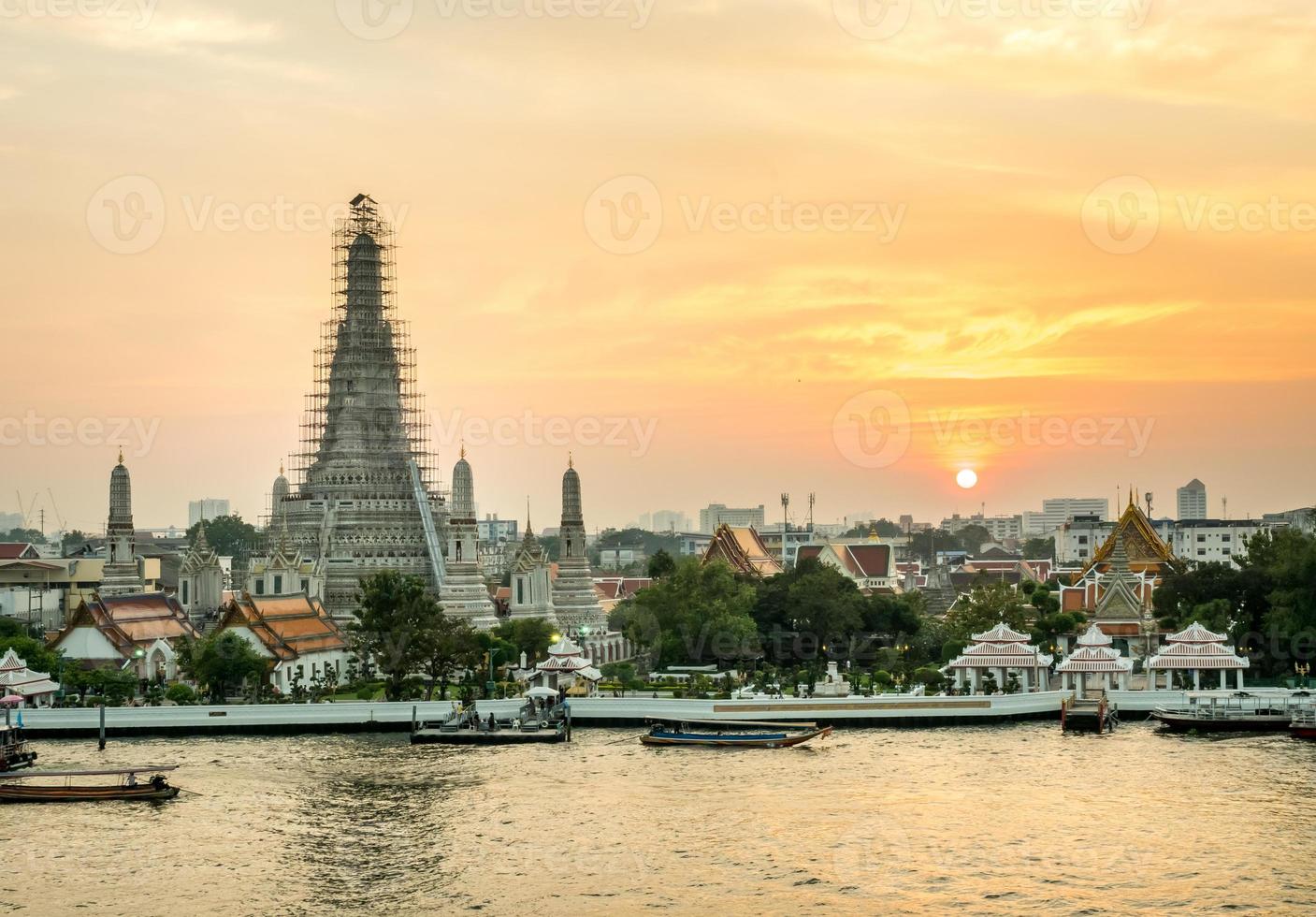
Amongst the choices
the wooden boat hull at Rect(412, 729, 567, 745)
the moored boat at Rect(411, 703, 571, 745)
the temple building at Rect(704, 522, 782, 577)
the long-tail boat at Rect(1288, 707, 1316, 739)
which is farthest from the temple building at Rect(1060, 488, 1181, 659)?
the wooden boat hull at Rect(412, 729, 567, 745)

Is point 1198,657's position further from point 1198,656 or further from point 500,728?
point 500,728

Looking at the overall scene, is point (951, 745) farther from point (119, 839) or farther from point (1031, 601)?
point (1031, 601)

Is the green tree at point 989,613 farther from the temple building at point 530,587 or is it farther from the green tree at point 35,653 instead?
the green tree at point 35,653

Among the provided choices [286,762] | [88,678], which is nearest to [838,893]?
[286,762]

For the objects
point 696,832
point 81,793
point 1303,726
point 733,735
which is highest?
point 733,735

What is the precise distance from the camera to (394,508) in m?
111

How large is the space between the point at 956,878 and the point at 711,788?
1389 cm

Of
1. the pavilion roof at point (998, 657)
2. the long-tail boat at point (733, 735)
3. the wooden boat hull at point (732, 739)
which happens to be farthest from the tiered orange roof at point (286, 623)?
the pavilion roof at point (998, 657)

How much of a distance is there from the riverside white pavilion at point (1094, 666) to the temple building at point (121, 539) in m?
58.9

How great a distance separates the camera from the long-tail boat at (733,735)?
2648 inches

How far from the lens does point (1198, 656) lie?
77062 mm

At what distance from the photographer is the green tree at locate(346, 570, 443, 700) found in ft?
259

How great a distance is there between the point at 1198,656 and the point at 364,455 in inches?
2203

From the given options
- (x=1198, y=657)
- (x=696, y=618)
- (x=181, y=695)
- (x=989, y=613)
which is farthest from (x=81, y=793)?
(x=989, y=613)
